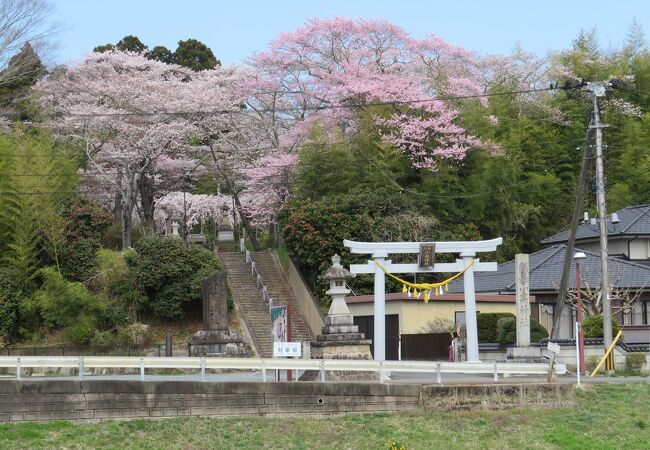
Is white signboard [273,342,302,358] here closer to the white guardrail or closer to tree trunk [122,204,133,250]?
the white guardrail

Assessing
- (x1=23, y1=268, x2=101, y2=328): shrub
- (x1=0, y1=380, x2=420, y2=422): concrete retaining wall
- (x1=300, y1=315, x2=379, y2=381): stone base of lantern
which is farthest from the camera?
(x1=23, y1=268, x2=101, y2=328): shrub

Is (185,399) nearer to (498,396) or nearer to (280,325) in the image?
(280,325)

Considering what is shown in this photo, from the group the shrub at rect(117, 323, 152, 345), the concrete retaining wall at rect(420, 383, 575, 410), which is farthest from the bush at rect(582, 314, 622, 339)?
the shrub at rect(117, 323, 152, 345)

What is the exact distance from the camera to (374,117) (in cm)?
4603

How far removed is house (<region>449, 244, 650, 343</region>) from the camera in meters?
36.8

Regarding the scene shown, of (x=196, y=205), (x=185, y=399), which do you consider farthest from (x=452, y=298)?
(x=196, y=205)

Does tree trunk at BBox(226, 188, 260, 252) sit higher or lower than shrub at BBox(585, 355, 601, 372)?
higher

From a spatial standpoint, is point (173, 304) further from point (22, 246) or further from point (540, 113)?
point (540, 113)

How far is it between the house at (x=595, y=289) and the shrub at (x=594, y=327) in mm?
3030

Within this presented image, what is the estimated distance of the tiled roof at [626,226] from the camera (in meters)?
41.8

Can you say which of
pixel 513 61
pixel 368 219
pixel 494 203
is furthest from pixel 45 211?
pixel 513 61

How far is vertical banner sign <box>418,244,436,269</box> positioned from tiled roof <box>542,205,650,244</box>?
53.0ft

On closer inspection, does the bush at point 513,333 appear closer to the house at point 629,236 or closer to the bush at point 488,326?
the bush at point 488,326

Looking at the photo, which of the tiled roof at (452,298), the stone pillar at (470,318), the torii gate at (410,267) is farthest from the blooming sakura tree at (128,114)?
the stone pillar at (470,318)
